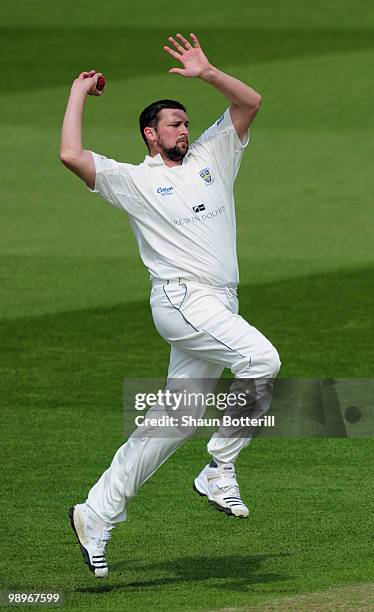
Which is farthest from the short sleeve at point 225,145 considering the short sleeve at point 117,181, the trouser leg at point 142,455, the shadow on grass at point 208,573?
the shadow on grass at point 208,573

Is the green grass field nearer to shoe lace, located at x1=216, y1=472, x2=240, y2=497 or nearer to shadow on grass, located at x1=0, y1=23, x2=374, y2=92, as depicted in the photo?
shadow on grass, located at x1=0, y1=23, x2=374, y2=92

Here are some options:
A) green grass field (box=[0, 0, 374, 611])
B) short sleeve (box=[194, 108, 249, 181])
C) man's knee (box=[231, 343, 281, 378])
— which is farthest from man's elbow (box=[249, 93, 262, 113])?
green grass field (box=[0, 0, 374, 611])

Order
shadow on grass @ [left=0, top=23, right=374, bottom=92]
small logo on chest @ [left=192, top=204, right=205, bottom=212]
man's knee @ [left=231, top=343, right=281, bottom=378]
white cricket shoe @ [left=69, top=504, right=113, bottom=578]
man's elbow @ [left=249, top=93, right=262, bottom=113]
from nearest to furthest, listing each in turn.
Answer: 1. man's knee @ [left=231, top=343, right=281, bottom=378]
2. white cricket shoe @ [left=69, top=504, right=113, bottom=578]
3. small logo on chest @ [left=192, top=204, right=205, bottom=212]
4. man's elbow @ [left=249, top=93, right=262, bottom=113]
5. shadow on grass @ [left=0, top=23, right=374, bottom=92]

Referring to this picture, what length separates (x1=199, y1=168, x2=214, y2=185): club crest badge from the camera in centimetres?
847

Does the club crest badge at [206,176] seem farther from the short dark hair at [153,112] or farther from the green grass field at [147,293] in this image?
the green grass field at [147,293]

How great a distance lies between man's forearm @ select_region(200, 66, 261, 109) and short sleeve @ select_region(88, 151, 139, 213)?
0.68m

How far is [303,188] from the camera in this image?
21438 mm

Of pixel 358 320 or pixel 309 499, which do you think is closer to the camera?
pixel 309 499

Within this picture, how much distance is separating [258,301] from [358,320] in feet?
4.21

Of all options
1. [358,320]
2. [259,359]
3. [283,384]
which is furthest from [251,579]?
[358,320]

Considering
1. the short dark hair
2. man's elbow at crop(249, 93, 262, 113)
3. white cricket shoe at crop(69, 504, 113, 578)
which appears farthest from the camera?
man's elbow at crop(249, 93, 262, 113)

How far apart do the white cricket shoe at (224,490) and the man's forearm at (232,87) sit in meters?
2.10

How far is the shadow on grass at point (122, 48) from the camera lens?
28.7 m

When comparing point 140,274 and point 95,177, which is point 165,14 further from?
point 95,177
